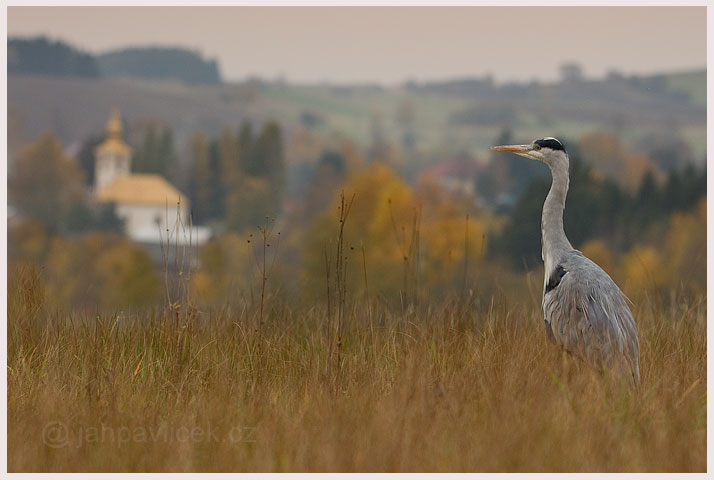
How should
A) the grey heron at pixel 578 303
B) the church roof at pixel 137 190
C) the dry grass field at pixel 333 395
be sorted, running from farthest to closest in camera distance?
the church roof at pixel 137 190 < the grey heron at pixel 578 303 < the dry grass field at pixel 333 395

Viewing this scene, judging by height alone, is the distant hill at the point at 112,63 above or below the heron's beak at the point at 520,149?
above

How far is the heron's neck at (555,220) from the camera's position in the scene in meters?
5.93

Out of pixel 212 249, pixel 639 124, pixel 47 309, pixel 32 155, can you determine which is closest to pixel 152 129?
pixel 32 155

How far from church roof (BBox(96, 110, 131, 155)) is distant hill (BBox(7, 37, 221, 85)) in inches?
305

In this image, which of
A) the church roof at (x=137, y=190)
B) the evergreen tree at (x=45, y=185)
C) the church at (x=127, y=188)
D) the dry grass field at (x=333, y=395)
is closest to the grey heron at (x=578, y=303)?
the dry grass field at (x=333, y=395)

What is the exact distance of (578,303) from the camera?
215 inches

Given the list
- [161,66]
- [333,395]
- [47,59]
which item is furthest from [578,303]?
[161,66]

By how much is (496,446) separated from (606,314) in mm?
1538

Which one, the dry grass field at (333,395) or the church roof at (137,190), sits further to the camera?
the church roof at (137,190)

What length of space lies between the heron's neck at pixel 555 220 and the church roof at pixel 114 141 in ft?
445

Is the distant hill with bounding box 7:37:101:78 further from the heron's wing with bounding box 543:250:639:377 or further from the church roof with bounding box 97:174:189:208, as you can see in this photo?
the heron's wing with bounding box 543:250:639:377

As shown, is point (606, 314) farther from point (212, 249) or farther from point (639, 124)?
point (639, 124)

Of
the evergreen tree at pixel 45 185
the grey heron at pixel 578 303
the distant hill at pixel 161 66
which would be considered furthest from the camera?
the distant hill at pixel 161 66

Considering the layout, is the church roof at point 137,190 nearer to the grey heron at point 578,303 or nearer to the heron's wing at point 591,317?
the grey heron at point 578,303
